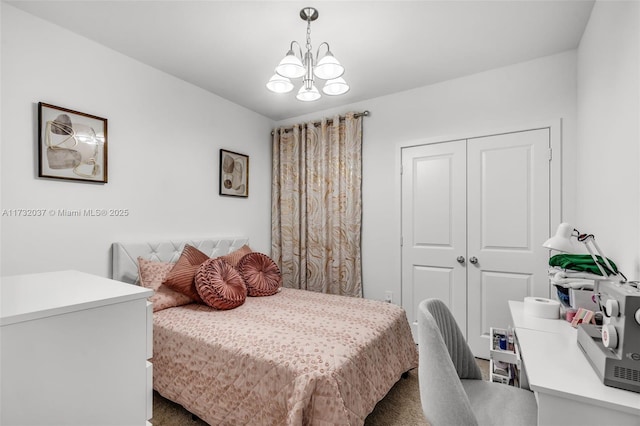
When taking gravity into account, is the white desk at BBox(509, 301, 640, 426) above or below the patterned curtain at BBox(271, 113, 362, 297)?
below

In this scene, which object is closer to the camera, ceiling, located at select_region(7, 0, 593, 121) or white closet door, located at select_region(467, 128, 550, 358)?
ceiling, located at select_region(7, 0, 593, 121)

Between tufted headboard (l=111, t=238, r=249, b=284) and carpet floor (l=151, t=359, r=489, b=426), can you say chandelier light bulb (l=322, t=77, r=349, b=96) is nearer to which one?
tufted headboard (l=111, t=238, r=249, b=284)

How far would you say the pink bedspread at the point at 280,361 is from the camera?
5.03 ft

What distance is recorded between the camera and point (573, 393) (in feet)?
3.28

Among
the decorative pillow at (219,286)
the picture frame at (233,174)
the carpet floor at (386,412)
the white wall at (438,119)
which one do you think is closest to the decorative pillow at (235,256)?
the decorative pillow at (219,286)

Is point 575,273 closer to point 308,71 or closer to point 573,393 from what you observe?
point 573,393

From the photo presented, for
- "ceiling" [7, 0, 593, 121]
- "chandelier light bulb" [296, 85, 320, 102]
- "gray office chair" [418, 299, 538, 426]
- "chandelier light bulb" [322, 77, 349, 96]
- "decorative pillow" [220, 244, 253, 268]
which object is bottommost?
"gray office chair" [418, 299, 538, 426]

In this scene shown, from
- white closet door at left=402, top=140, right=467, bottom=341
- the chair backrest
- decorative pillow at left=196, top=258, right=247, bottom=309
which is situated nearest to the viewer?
the chair backrest

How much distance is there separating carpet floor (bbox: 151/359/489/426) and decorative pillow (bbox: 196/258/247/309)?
70 centimetres

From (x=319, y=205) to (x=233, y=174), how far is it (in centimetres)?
106

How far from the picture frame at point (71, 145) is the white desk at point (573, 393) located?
290 cm

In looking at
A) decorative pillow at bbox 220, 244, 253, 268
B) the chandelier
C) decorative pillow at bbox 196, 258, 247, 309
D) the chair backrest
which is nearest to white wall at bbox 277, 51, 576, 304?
decorative pillow at bbox 220, 244, 253, 268

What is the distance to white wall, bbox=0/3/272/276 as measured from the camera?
2.04 m

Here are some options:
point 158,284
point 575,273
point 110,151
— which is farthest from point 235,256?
point 575,273
